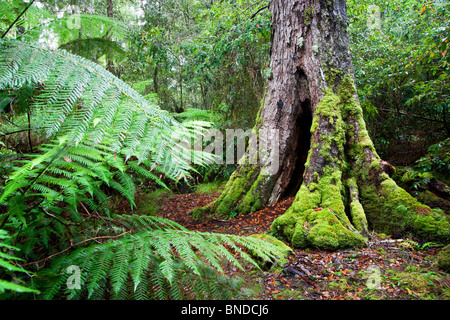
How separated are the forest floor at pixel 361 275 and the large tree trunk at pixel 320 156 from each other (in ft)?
0.70

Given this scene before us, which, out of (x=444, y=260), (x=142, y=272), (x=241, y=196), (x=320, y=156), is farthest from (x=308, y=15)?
(x=142, y=272)

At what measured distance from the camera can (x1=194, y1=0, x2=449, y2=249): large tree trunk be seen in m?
2.74

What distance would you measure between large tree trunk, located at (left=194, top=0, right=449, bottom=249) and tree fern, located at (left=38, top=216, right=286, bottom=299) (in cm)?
185

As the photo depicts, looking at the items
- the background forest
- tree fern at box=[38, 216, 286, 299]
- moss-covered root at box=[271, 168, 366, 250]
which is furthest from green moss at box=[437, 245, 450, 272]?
tree fern at box=[38, 216, 286, 299]

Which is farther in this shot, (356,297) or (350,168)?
(350,168)

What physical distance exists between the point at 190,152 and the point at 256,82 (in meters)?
5.74

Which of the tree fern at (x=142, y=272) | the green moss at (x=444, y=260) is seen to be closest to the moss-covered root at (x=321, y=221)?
the green moss at (x=444, y=260)

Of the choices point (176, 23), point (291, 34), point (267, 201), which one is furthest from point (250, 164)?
point (176, 23)

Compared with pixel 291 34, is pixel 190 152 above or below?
below

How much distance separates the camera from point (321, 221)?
2.71 meters

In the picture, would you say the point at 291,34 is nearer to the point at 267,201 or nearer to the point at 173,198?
the point at 267,201

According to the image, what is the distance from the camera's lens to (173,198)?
6.30m

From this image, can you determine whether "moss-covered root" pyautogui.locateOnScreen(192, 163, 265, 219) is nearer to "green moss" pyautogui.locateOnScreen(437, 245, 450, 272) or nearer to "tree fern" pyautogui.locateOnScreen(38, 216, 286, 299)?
"green moss" pyautogui.locateOnScreen(437, 245, 450, 272)

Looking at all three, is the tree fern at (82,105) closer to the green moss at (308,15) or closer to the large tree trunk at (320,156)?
the large tree trunk at (320,156)
